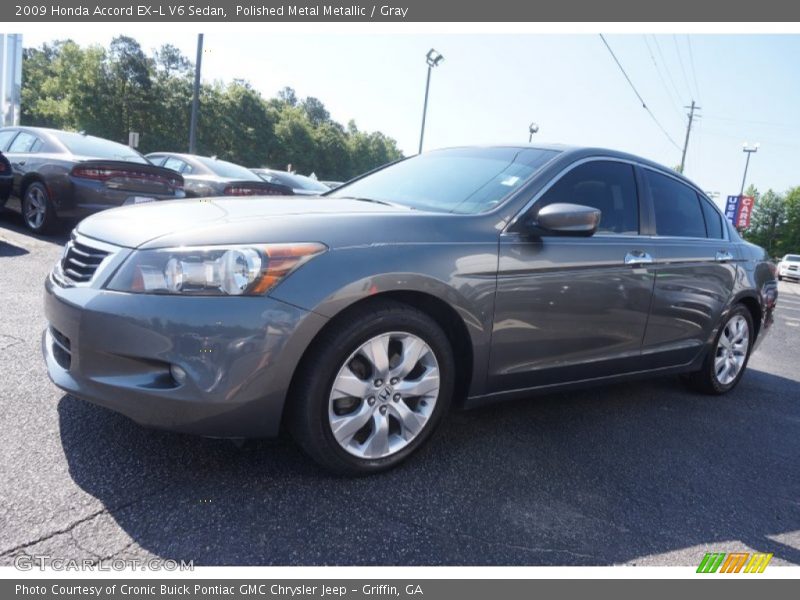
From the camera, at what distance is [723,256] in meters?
4.32

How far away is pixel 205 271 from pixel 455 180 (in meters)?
1.63

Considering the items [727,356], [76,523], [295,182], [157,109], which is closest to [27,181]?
[295,182]

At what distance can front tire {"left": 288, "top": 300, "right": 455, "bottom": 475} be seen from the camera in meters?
2.40

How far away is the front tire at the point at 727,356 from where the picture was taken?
14.8ft

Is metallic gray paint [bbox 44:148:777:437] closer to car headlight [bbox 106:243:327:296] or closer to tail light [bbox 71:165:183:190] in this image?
car headlight [bbox 106:243:327:296]

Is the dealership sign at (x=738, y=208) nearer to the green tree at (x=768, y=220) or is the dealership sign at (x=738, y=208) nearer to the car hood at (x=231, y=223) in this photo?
the green tree at (x=768, y=220)

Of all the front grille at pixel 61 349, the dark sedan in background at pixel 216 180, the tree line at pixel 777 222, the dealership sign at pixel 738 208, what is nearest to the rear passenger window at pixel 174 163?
the dark sedan in background at pixel 216 180

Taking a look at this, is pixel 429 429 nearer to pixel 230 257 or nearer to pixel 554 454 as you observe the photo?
pixel 554 454

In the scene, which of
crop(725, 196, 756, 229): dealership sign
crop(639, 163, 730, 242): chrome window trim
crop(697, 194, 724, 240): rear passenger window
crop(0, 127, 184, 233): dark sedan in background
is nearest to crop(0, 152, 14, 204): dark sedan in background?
crop(0, 127, 184, 233): dark sedan in background

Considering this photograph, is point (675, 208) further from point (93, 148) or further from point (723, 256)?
point (93, 148)

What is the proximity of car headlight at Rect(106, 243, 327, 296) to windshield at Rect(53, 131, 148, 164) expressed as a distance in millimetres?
6000

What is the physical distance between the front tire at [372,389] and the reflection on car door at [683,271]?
169 centimetres

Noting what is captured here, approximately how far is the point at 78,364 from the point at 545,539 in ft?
6.09
